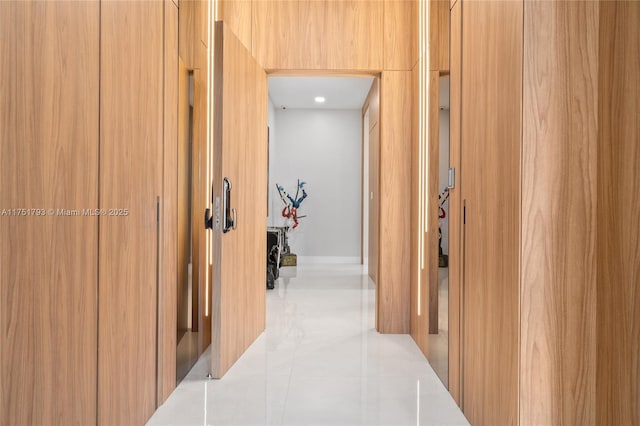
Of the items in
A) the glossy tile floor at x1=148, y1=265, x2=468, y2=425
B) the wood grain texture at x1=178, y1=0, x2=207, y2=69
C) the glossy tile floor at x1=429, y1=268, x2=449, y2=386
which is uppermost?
the wood grain texture at x1=178, y1=0, x2=207, y2=69

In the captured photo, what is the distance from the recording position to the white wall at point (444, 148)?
9.07 feet

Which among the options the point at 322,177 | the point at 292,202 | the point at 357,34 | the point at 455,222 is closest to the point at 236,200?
the point at 455,222

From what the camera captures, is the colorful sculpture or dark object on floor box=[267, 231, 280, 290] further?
the colorful sculpture

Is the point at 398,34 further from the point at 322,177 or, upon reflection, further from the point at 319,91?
the point at 322,177

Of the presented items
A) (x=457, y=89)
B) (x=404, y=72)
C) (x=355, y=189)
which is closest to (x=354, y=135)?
(x=355, y=189)

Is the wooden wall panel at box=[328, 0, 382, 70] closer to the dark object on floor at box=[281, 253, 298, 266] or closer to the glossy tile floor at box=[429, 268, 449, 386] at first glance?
the glossy tile floor at box=[429, 268, 449, 386]

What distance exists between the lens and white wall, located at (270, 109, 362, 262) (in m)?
8.39

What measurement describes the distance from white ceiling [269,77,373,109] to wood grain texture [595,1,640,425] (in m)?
4.78

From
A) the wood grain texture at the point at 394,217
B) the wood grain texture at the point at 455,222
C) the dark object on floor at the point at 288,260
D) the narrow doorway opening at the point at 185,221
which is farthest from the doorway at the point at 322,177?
the wood grain texture at the point at 455,222

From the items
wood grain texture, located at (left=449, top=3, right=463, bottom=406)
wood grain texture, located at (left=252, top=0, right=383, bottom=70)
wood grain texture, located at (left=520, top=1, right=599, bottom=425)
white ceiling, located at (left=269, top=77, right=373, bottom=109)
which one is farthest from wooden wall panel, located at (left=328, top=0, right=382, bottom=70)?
white ceiling, located at (left=269, top=77, right=373, bottom=109)

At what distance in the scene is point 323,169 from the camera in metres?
8.39

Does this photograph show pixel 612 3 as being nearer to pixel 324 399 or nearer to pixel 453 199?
pixel 453 199

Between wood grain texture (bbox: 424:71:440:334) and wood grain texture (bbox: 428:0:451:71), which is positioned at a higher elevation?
wood grain texture (bbox: 428:0:451:71)

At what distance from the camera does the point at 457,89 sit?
2.52 meters
